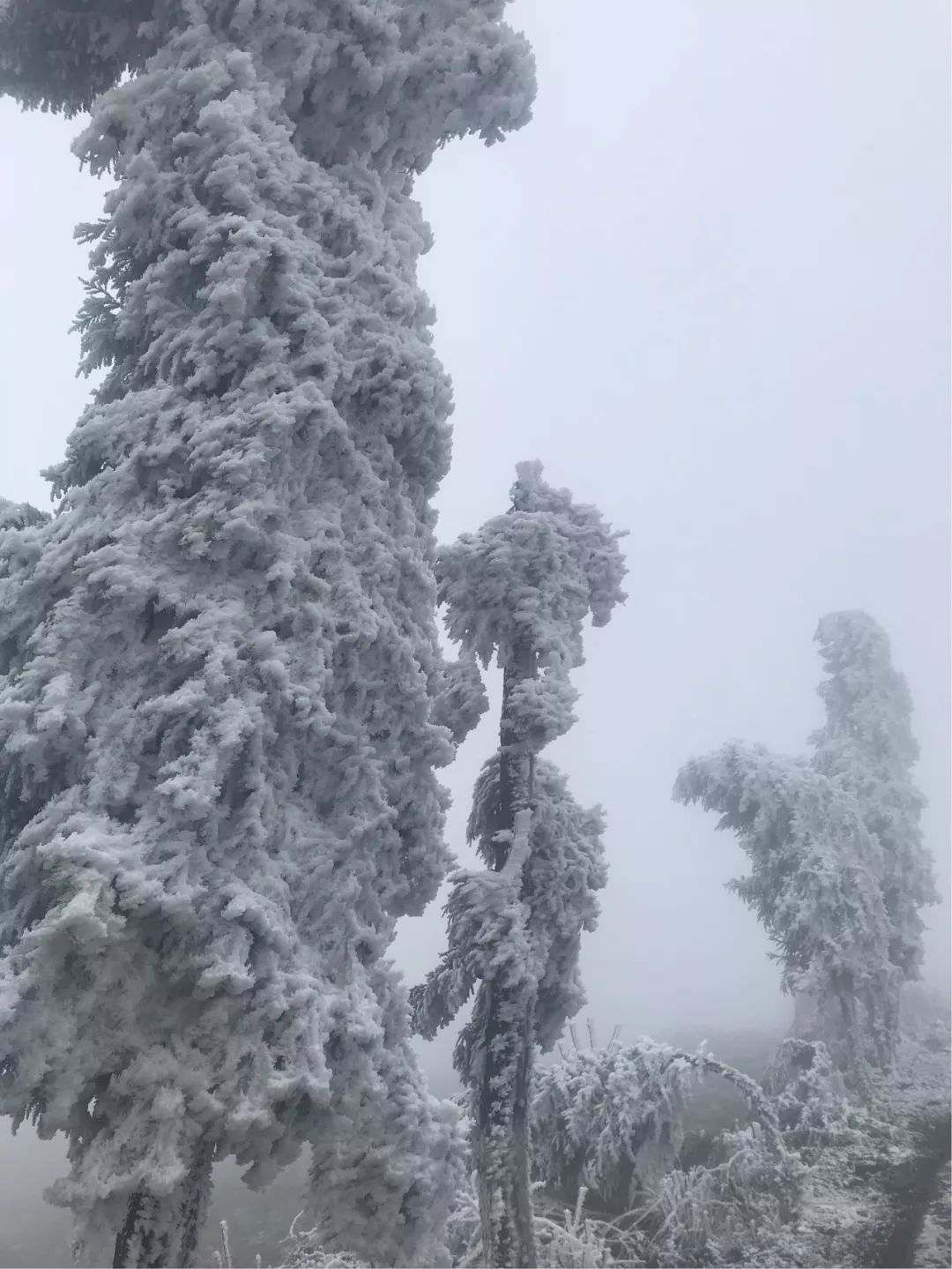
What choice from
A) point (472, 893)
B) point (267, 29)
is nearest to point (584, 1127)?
point (472, 893)

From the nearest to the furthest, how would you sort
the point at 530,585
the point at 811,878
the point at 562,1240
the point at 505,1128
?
the point at 505,1128 < the point at 530,585 < the point at 562,1240 < the point at 811,878

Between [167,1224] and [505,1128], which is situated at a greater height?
[505,1128]

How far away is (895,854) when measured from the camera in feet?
65.7

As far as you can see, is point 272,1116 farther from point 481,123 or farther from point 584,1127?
point 481,123

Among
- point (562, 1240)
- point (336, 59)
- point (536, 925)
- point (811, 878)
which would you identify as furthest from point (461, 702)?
point (811, 878)

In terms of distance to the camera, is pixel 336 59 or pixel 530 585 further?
pixel 530 585

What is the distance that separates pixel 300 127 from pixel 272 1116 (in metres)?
7.99

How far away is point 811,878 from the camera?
17094 millimetres

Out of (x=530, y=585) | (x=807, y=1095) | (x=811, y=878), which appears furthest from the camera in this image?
(x=811, y=878)

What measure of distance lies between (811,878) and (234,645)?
15.8 metres

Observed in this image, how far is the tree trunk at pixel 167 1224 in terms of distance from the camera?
14.3 feet

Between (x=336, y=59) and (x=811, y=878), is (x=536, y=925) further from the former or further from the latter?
(x=811, y=878)

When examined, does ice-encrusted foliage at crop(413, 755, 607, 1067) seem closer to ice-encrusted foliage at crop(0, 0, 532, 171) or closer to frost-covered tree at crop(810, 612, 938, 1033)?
ice-encrusted foliage at crop(0, 0, 532, 171)

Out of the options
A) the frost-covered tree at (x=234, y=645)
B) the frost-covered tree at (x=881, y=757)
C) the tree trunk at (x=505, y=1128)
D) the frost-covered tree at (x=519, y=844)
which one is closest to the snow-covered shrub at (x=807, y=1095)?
the frost-covered tree at (x=881, y=757)
